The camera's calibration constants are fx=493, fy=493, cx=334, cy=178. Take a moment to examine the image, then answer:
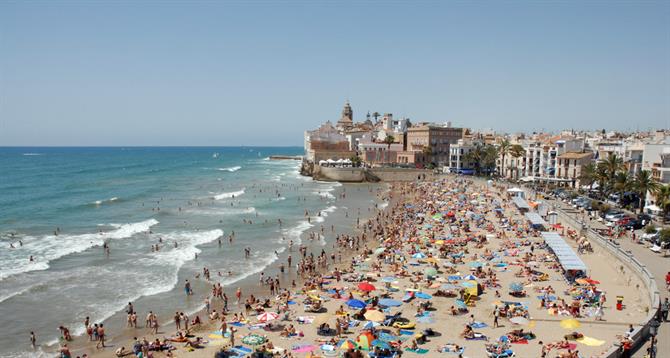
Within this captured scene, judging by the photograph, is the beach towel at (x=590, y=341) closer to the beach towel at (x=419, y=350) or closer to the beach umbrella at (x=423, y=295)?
the beach towel at (x=419, y=350)

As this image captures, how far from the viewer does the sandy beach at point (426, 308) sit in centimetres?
1691

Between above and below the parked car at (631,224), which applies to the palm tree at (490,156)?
above

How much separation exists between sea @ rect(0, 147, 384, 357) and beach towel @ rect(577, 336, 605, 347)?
16.0m

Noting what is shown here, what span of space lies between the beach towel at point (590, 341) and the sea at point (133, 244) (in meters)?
16.0

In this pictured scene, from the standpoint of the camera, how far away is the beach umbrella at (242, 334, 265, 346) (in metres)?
17.1

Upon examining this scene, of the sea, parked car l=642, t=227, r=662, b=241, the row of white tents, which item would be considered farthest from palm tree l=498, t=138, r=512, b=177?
parked car l=642, t=227, r=662, b=241

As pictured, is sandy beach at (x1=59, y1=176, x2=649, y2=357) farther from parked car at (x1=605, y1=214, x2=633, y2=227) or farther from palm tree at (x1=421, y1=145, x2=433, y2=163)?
palm tree at (x1=421, y1=145, x2=433, y2=163)

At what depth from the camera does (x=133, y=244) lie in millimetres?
35375

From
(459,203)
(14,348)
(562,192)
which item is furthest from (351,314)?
(562,192)

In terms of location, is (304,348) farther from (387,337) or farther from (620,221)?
(620,221)

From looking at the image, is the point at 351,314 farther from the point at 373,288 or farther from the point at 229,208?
the point at 229,208

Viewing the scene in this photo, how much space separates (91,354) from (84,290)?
7.82 m

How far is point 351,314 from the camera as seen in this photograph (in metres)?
20.2

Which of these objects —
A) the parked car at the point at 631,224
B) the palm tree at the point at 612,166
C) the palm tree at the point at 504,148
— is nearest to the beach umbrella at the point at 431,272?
the parked car at the point at 631,224
